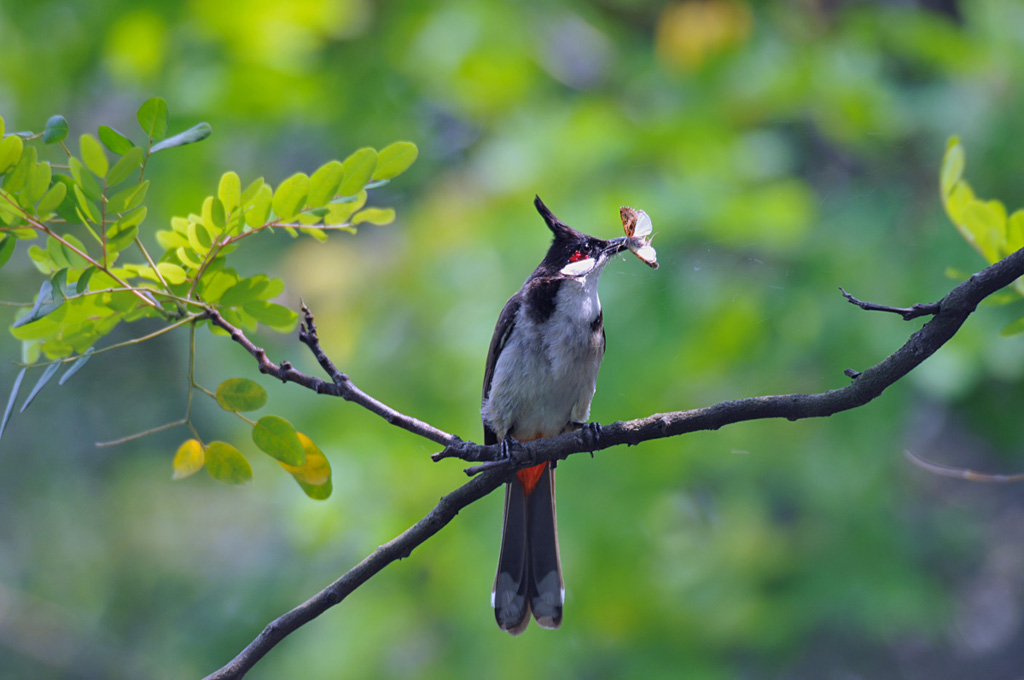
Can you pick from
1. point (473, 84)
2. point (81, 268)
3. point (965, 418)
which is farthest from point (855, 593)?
point (81, 268)

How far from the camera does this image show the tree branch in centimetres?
153

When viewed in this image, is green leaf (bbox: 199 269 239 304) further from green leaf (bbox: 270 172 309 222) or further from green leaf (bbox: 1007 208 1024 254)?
green leaf (bbox: 1007 208 1024 254)

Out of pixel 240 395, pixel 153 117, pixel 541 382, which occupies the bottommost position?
pixel 240 395

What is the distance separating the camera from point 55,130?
4.94 ft

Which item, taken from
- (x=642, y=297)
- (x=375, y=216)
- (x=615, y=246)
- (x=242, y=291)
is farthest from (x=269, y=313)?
(x=642, y=297)

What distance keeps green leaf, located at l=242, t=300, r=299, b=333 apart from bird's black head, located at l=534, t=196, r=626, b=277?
2.19 feet

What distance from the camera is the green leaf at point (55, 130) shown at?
4.90 feet

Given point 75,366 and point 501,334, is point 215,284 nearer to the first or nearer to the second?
point 75,366

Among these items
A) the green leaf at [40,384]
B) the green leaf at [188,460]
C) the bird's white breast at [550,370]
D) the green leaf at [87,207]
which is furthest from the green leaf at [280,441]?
the bird's white breast at [550,370]

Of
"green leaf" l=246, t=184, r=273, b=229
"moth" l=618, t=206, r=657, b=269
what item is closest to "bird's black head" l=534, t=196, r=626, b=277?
"moth" l=618, t=206, r=657, b=269

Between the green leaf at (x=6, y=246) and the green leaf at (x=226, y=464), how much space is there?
1.62 ft

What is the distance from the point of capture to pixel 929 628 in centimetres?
551

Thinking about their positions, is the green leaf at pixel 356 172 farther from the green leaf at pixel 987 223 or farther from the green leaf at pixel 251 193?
the green leaf at pixel 987 223

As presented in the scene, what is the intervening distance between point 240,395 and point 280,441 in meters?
0.12
